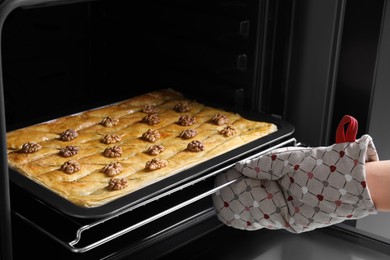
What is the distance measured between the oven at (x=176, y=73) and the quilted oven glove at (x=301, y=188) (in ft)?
0.23

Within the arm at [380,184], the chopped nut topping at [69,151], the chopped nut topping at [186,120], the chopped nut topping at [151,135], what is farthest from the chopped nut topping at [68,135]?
the arm at [380,184]

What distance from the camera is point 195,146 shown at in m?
1.40

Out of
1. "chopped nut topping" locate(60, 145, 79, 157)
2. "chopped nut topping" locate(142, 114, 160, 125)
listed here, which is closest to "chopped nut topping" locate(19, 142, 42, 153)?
"chopped nut topping" locate(60, 145, 79, 157)

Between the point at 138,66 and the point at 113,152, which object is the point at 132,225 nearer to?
the point at 113,152

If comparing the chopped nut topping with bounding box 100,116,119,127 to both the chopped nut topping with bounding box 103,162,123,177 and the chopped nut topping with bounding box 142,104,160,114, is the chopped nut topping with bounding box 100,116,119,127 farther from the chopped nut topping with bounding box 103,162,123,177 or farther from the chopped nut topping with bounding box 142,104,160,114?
the chopped nut topping with bounding box 103,162,123,177

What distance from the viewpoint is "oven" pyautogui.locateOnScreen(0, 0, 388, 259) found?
1.35 meters

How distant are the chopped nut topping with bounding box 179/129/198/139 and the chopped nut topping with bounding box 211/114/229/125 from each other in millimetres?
81

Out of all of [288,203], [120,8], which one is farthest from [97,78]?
[288,203]

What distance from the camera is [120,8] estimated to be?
1676 mm

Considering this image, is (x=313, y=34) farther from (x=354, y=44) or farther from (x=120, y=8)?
(x=120, y=8)

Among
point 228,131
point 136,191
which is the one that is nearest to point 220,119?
point 228,131

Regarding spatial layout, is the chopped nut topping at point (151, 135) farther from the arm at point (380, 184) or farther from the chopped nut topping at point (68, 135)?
the arm at point (380, 184)

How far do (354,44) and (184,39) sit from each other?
439mm

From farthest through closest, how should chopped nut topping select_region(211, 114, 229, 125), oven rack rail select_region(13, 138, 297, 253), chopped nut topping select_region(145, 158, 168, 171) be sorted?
1. chopped nut topping select_region(211, 114, 229, 125)
2. chopped nut topping select_region(145, 158, 168, 171)
3. oven rack rail select_region(13, 138, 297, 253)
